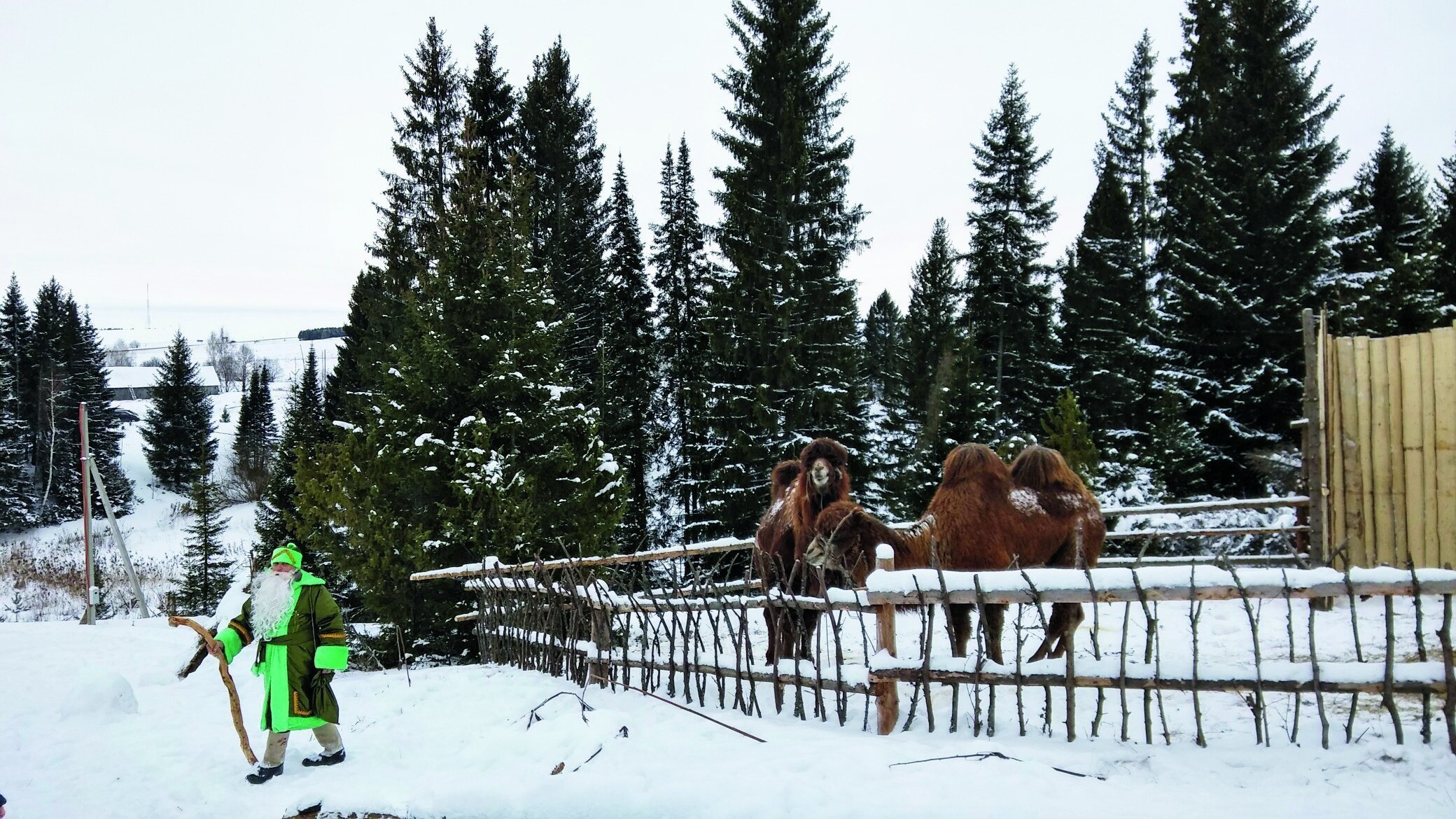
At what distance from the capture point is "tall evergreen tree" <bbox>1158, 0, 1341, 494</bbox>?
57.5 feet

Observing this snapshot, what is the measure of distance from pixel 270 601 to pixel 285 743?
940 mm

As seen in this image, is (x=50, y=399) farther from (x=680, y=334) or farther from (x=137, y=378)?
(x=137, y=378)

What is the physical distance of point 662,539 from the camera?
2109 centimetres

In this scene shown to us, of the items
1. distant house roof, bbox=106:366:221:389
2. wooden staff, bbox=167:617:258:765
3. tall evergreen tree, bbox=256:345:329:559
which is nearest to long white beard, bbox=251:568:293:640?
wooden staff, bbox=167:617:258:765

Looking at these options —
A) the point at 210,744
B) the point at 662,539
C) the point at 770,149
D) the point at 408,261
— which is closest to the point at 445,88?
the point at 408,261

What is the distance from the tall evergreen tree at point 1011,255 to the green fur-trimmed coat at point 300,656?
23.2 meters

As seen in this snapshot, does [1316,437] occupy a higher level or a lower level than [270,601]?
higher

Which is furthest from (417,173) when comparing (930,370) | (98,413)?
(98,413)

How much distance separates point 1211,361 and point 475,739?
58.0 feet

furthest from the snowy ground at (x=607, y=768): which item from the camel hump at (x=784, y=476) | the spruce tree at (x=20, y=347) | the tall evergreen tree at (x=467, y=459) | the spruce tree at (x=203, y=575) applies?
the spruce tree at (x=20, y=347)

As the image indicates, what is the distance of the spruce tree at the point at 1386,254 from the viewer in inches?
675

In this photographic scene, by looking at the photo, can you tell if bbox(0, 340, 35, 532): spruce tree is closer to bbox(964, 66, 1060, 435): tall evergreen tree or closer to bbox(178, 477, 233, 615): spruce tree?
bbox(178, 477, 233, 615): spruce tree

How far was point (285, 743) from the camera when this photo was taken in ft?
18.6

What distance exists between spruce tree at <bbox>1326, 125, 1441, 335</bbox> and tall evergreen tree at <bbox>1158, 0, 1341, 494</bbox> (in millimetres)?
937
